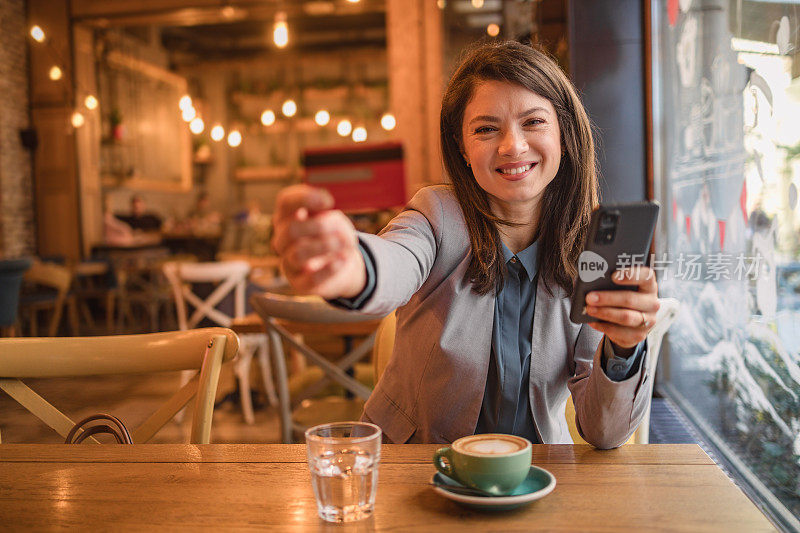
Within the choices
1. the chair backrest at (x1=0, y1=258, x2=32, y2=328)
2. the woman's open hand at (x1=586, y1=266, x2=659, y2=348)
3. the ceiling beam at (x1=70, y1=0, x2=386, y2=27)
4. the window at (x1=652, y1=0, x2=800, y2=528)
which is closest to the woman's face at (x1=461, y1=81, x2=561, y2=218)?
the woman's open hand at (x1=586, y1=266, x2=659, y2=348)

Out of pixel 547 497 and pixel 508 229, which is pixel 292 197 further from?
pixel 508 229

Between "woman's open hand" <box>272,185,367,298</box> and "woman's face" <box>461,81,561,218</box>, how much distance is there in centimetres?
51

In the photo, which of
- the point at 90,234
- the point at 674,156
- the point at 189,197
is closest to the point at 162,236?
the point at 90,234

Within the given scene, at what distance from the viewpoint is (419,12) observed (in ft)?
20.1

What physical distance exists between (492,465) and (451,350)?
47 centimetres

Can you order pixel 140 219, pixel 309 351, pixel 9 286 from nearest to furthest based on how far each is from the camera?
pixel 309 351
pixel 9 286
pixel 140 219

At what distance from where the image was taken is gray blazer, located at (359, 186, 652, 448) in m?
→ 1.22

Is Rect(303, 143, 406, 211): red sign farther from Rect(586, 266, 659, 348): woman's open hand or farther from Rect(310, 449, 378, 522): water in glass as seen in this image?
Rect(310, 449, 378, 522): water in glass

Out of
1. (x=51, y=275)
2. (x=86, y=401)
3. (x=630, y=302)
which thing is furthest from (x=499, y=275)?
(x=51, y=275)

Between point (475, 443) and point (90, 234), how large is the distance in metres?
8.71

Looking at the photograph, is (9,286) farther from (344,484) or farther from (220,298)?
(344,484)

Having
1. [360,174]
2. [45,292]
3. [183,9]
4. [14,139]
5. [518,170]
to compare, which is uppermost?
[183,9]

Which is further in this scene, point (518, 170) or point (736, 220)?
point (736, 220)

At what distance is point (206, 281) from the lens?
382 cm
